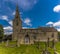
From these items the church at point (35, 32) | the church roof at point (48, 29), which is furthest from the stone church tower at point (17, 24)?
the church roof at point (48, 29)

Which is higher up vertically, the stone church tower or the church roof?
the stone church tower

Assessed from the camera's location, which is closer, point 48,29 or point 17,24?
point 17,24

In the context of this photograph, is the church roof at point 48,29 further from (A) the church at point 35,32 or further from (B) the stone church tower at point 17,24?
(B) the stone church tower at point 17,24

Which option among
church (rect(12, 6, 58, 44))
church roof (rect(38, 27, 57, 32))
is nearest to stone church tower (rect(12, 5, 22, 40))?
church (rect(12, 6, 58, 44))

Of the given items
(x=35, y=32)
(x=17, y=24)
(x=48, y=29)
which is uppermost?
(x=17, y=24)

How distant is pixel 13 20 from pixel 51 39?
1497cm

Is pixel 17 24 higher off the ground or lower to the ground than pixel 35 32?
higher

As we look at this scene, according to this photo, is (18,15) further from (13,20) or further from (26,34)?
(26,34)

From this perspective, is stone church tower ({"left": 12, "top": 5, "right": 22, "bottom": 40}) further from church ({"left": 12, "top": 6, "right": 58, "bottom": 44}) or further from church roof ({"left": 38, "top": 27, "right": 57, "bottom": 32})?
church roof ({"left": 38, "top": 27, "right": 57, "bottom": 32})

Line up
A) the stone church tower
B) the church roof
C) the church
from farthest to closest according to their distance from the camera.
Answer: the church roof, the stone church tower, the church

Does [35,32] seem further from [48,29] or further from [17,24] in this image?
[17,24]

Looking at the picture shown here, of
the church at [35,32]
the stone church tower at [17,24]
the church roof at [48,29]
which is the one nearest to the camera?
the church at [35,32]

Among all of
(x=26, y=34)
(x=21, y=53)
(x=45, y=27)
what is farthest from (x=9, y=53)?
(x=45, y=27)

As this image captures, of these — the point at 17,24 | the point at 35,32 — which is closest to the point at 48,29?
the point at 35,32
